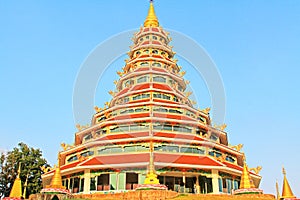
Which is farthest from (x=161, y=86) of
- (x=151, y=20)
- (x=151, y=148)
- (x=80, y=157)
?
(x=151, y=20)

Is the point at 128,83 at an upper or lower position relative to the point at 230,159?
upper

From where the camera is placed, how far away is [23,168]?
37656 mm

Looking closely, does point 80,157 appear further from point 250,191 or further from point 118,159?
point 250,191

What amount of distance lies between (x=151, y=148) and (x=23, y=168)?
2101cm

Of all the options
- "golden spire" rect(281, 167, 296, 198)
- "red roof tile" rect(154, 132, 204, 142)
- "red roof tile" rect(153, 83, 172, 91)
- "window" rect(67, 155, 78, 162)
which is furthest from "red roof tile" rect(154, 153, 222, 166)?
"red roof tile" rect(153, 83, 172, 91)

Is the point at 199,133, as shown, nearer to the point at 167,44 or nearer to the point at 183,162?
the point at 183,162

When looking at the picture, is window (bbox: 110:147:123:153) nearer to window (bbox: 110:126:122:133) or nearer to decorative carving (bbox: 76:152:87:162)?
window (bbox: 110:126:122:133)

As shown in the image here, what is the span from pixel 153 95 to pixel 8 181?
1927 cm

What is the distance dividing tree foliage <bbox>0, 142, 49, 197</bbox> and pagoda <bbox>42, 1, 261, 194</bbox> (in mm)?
7519

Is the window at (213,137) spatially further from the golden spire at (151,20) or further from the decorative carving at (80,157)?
the golden spire at (151,20)

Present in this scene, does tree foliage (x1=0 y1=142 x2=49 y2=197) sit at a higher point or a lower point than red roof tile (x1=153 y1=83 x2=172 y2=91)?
lower

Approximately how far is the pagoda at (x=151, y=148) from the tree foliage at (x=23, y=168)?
752cm

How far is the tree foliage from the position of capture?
120 ft

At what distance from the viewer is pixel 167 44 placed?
44.1m
